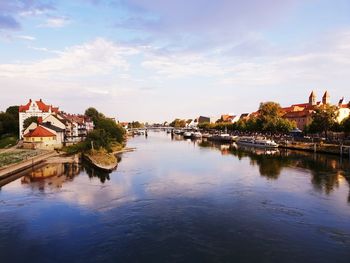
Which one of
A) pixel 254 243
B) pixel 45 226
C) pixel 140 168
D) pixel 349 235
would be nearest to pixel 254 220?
pixel 254 243

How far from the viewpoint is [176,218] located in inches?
1049

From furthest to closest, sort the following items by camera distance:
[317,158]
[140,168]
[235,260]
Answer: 1. [317,158]
2. [140,168]
3. [235,260]

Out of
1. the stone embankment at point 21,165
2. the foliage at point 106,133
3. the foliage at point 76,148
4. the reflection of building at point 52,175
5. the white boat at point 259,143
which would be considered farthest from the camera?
the white boat at point 259,143

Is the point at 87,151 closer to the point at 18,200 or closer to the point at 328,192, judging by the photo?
the point at 18,200

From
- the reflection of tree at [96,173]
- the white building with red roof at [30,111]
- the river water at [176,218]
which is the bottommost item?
the river water at [176,218]

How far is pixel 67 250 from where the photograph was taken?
68.6 feet

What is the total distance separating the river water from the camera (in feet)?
67.5

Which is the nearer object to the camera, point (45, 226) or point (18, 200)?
point (45, 226)

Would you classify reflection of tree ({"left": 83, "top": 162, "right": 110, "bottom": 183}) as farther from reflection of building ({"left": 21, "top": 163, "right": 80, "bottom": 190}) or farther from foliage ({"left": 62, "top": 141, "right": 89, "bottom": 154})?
foliage ({"left": 62, "top": 141, "right": 89, "bottom": 154})

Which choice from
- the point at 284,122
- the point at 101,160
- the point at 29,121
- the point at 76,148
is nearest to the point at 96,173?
the point at 101,160

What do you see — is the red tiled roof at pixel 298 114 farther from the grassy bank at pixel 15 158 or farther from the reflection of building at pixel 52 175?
the grassy bank at pixel 15 158

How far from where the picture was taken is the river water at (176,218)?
2056 cm

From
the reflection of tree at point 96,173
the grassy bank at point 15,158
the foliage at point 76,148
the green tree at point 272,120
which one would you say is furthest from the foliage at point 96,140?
the green tree at point 272,120

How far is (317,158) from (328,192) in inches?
1207
